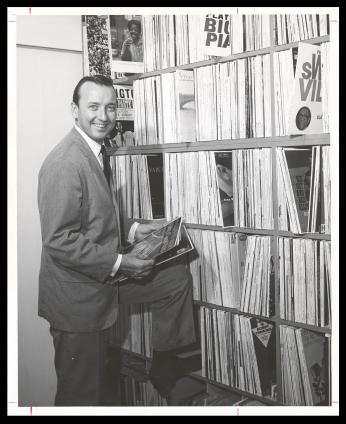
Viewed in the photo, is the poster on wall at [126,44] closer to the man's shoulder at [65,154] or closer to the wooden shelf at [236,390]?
the man's shoulder at [65,154]

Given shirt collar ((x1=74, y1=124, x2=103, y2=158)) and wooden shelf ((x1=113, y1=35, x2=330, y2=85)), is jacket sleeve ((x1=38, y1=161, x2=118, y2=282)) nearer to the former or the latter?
shirt collar ((x1=74, y1=124, x2=103, y2=158))

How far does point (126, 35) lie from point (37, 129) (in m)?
0.59

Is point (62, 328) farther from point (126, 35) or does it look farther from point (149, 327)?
point (126, 35)

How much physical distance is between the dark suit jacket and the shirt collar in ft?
0.11

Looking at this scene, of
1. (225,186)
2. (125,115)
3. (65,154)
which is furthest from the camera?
(125,115)

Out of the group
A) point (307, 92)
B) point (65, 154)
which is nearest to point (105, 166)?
point (65, 154)

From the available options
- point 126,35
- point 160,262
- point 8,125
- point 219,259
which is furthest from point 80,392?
point 126,35

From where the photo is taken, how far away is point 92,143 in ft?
7.59

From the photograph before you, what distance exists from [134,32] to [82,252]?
1066 millimetres

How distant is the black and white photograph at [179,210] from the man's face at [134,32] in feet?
0.04

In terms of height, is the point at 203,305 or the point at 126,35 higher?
the point at 126,35

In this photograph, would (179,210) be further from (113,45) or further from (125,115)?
(113,45)

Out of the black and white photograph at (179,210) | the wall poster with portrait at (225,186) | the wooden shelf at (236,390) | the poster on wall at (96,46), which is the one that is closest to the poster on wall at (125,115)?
the black and white photograph at (179,210)

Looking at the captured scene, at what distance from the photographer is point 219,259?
249 centimetres
